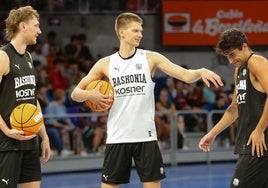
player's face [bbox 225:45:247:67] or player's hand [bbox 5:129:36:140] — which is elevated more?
player's face [bbox 225:45:247:67]

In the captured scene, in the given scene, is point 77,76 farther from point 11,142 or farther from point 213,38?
point 11,142

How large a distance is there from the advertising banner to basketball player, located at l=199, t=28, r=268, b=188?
34.5 ft

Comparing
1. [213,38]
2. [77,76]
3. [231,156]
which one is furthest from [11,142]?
[213,38]

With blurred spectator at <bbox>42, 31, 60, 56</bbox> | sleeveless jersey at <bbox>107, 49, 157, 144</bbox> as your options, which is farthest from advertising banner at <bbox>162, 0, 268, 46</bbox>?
sleeveless jersey at <bbox>107, 49, 157, 144</bbox>

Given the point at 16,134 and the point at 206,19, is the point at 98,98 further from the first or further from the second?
the point at 206,19

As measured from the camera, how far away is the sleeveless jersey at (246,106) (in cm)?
597

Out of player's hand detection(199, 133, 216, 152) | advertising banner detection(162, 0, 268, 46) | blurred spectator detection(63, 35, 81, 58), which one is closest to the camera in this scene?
player's hand detection(199, 133, 216, 152)

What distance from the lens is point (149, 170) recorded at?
634 cm

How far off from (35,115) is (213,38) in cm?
1143

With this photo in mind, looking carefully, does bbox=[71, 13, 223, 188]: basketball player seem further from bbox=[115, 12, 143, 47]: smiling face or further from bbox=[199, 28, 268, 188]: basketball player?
bbox=[199, 28, 268, 188]: basketball player

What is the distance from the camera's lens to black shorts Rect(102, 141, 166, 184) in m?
6.36

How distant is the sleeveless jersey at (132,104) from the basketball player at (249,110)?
859 millimetres

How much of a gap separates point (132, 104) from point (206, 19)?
10764mm

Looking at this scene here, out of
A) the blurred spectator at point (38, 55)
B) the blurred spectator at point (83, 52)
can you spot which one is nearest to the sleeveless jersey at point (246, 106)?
the blurred spectator at point (38, 55)
